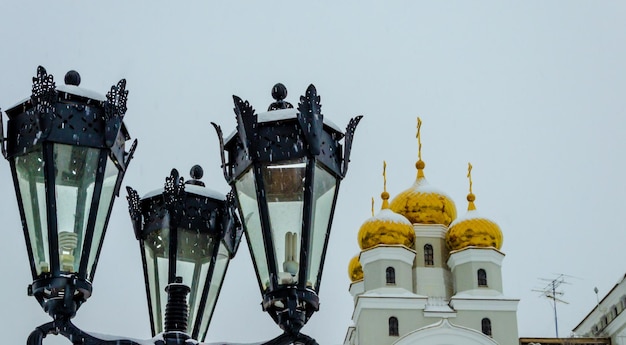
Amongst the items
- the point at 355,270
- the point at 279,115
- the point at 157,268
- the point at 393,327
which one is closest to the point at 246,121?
the point at 279,115

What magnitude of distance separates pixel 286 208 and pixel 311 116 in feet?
1.25

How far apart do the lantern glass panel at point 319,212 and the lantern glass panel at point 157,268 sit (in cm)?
144

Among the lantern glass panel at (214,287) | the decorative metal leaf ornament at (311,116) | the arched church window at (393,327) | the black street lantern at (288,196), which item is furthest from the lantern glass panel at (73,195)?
the arched church window at (393,327)

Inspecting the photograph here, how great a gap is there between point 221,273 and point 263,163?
1.64m

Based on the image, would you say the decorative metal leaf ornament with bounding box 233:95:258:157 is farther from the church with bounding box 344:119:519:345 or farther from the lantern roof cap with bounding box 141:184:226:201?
the church with bounding box 344:119:519:345

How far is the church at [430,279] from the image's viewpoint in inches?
1308

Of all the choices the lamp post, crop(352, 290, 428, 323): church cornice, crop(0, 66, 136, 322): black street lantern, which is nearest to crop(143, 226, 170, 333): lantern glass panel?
the lamp post

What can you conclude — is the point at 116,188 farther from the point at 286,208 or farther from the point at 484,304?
the point at 484,304

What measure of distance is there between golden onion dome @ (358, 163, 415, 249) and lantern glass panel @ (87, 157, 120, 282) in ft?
96.8

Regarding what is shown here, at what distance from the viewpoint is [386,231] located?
111 ft

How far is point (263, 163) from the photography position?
4.18m

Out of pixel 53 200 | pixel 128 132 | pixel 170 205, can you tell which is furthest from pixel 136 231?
pixel 53 200

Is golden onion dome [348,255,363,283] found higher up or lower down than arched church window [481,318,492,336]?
higher up

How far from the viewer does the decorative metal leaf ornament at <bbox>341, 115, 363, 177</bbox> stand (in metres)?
4.38
